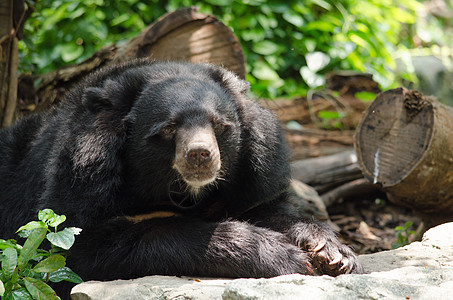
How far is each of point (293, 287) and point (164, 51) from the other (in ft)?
12.5

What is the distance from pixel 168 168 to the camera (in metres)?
3.63

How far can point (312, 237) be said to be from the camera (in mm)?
3758

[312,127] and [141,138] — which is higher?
[141,138]

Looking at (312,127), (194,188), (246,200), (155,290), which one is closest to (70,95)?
(194,188)

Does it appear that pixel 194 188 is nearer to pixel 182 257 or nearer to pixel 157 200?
pixel 157 200

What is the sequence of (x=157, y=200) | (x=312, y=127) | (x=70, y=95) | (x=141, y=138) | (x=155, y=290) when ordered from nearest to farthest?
(x=155, y=290), (x=141, y=138), (x=157, y=200), (x=70, y=95), (x=312, y=127)

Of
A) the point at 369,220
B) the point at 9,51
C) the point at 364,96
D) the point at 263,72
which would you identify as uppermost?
the point at 9,51

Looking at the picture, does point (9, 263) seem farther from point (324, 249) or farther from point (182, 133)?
point (324, 249)

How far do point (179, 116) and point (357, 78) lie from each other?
5.34 m

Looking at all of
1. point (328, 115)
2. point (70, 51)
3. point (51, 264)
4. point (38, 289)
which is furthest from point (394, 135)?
point (70, 51)

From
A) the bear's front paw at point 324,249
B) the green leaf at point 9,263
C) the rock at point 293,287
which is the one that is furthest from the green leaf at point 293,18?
the green leaf at point 9,263

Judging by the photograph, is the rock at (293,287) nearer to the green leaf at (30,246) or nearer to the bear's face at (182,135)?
the green leaf at (30,246)

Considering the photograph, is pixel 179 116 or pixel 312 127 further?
pixel 312 127

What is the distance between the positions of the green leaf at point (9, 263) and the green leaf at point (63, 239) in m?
0.21
